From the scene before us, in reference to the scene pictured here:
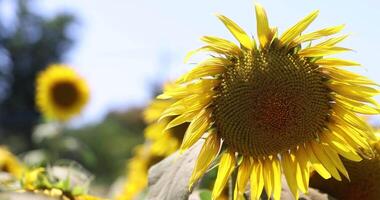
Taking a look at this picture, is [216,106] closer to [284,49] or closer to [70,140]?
[284,49]

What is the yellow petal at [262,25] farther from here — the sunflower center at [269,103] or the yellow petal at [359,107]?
the yellow petal at [359,107]

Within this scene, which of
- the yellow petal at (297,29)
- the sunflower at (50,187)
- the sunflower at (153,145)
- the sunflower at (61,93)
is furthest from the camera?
the sunflower at (61,93)

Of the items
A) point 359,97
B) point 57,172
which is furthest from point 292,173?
point 57,172

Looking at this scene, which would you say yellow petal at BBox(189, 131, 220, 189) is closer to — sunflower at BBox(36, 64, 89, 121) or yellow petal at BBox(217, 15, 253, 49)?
yellow petal at BBox(217, 15, 253, 49)

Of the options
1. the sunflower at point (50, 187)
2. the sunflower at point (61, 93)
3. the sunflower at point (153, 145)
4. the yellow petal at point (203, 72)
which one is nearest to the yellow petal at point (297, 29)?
the yellow petal at point (203, 72)

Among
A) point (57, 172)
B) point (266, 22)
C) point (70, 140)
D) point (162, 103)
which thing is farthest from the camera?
point (70, 140)

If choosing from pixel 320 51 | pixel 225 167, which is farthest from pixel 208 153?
pixel 320 51

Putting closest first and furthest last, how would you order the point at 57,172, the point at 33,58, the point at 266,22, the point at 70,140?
the point at 266,22
the point at 57,172
the point at 70,140
the point at 33,58
